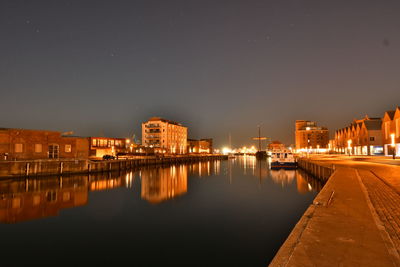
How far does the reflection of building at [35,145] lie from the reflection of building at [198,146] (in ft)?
373

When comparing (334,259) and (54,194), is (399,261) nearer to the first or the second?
(334,259)

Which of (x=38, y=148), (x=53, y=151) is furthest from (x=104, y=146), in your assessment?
(x=38, y=148)

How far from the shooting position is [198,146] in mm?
170125

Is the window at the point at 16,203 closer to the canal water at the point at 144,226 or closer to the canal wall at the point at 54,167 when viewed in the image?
the canal water at the point at 144,226

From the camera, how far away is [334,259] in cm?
569

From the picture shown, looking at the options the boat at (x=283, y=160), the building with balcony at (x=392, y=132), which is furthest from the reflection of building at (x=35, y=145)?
the building with balcony at (x=392, y=132)

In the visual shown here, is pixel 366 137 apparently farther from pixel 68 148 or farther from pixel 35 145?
pixel 35 145

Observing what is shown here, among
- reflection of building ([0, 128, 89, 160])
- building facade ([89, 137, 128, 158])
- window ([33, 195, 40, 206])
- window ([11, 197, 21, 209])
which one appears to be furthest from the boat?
window ([11, 197, 21, 209])

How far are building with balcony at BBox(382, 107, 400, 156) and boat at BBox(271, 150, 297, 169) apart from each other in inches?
744

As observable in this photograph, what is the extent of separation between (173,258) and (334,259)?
7.95m

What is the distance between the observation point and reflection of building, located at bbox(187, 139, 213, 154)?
164 metres

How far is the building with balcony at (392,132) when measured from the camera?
2064 inches

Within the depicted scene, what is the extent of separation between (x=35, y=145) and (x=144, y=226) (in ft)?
115

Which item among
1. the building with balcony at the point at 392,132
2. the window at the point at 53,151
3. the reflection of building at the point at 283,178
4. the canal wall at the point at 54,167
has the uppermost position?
the building with balcony at the point at 392,132
